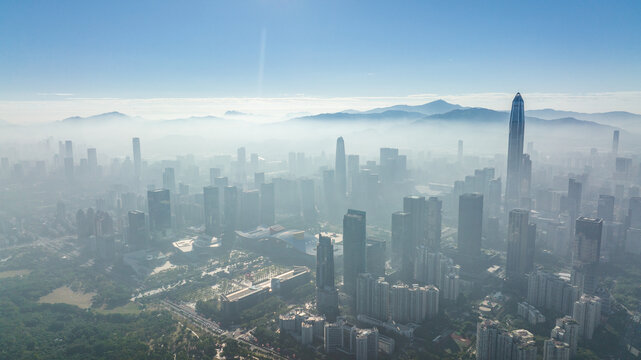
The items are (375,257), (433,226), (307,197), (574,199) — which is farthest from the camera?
(307,197)

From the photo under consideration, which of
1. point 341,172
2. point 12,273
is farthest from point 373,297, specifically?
point 341,172

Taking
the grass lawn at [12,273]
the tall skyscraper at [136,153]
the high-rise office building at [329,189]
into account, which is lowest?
the grass lawn at [12,273]

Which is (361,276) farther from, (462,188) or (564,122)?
(564,122)

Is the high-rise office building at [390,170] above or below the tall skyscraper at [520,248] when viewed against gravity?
above

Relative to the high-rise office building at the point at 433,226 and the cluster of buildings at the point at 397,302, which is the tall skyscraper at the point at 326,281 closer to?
the cluster of buildings at the point at 397,302

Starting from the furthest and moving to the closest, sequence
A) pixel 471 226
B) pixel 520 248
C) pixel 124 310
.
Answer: pixel 471 226 → pixel 520 248 → pixel 124 310

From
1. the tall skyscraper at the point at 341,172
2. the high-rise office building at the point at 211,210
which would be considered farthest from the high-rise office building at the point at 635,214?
the high-rise office building at the point at 211,210

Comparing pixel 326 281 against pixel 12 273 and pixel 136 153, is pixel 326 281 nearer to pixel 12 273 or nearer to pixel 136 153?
pixel 12 273
